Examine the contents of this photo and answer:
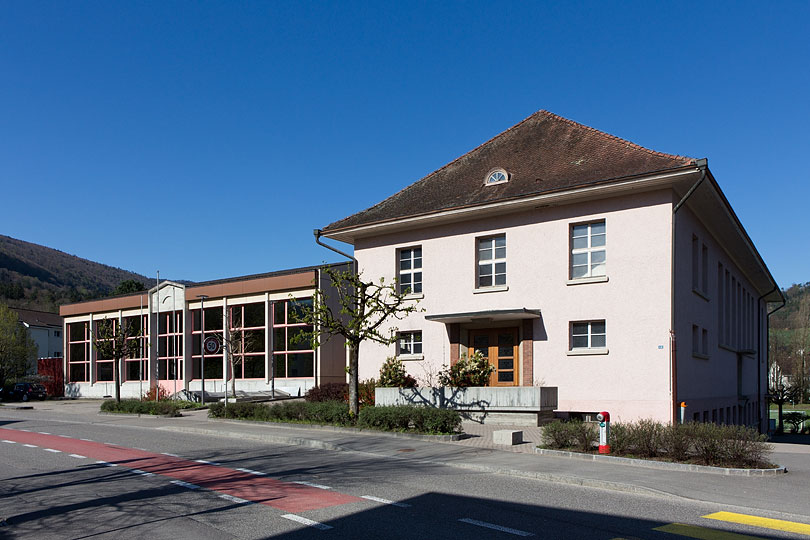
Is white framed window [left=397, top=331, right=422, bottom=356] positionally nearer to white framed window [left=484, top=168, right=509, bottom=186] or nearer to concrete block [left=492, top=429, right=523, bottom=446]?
white framed window [left=484, top=168, right=509, bottom=186]

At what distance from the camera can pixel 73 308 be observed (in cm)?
5069

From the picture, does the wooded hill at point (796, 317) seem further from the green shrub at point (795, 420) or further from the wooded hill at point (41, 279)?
the wooded hill at point (41, 279)

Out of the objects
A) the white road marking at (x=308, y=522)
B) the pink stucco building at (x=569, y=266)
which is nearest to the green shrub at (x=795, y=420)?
the pink stucco building at (x=569, y=266)

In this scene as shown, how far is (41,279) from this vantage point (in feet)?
561

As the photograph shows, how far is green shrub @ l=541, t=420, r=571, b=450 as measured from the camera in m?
15.2

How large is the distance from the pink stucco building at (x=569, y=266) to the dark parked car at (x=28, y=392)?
32367 millimetres

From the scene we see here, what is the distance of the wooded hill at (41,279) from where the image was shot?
13162 cm

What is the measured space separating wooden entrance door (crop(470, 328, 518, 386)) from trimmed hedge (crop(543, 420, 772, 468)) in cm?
862

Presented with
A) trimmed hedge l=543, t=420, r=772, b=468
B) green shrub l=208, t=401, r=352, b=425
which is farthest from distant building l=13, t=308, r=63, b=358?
trimmed hedge l=543, t=420, r=772, b=468

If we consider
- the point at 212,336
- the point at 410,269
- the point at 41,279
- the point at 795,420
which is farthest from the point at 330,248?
the point at 41,279

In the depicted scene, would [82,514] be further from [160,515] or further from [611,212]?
[611,212]

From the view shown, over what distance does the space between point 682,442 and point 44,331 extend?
87.1 m

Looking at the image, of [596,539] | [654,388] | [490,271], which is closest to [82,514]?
[596,539]

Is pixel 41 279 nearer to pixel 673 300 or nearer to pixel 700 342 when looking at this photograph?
pixel 700 342
